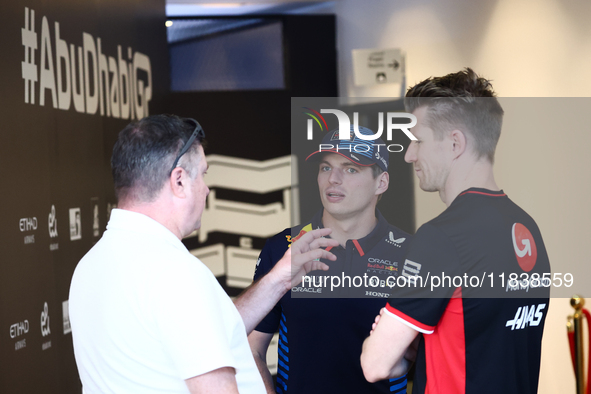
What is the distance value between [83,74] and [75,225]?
715mm

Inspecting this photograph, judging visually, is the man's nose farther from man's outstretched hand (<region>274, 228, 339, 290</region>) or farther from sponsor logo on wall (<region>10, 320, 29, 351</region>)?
sponsor logo on wall (<region>10, 320, 29, 351</region>)

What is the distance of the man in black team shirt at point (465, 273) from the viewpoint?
4.05ft

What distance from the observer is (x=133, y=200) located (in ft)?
3.82

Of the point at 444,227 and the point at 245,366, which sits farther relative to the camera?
the point at 444,227

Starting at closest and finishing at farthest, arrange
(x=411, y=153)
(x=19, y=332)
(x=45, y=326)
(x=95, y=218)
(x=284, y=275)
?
(x=411, y=153)
(x=284, y=275)
(x=19, y=332)
(x=45, y=326)
(x=95, y=218)

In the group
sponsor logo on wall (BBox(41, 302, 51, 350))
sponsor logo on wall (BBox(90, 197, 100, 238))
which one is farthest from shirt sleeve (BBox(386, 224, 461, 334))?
sponsor logo on wall (BBox(90, 197, 100, 238))

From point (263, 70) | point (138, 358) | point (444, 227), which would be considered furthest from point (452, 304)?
point (263, 70)

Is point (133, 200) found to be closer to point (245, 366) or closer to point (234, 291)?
point (245, 366)

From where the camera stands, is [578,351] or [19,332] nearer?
[578,351]

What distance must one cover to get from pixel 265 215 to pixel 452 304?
10.6 feet

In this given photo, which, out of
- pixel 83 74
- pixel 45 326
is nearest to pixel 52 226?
pixel 45 326

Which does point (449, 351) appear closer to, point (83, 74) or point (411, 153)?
point (411, 153)

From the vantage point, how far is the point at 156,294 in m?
1.00

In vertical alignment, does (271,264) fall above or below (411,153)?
below
